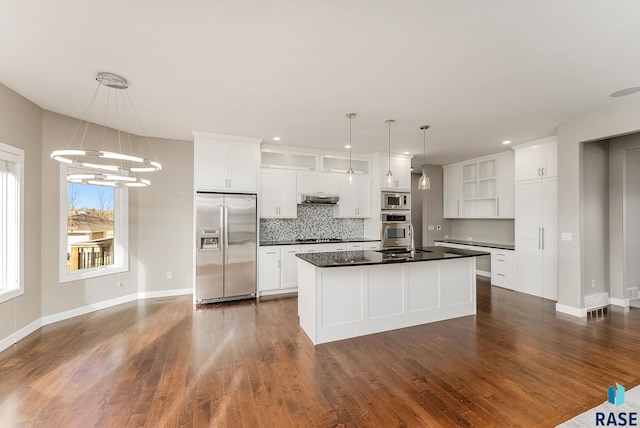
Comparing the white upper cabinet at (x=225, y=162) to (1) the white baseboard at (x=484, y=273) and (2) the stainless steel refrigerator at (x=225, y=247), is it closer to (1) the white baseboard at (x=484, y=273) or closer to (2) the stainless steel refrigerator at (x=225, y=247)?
(2) the stainless steel refrigerator at (x=225, y=247)

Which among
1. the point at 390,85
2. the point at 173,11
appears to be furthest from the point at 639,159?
the point at 173,11

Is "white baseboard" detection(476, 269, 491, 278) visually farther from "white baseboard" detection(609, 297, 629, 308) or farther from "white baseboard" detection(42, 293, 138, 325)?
"white baseboard" detection(42, 293, 138, 325)

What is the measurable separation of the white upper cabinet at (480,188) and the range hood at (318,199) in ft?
10.8

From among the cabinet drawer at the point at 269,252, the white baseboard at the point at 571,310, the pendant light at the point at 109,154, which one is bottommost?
the white baseboard at the point at 571,310

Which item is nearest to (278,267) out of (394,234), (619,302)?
(394,234)

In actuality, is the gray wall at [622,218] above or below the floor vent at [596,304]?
above

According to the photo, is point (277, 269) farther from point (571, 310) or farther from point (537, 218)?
point (537, 218)

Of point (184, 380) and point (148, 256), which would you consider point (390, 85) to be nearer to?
point (184, 380)

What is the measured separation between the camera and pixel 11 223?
10.4ft

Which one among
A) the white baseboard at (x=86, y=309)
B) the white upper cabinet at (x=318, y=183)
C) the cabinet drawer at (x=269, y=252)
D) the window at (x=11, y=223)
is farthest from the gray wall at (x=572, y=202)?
the window at (x=11, y=223)

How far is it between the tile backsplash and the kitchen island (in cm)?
213

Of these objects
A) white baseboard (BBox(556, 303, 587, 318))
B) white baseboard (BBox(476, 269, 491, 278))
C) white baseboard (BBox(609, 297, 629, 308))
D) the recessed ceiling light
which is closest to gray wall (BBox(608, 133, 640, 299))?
white baseboard (BBox(609, 297, 629, 308))

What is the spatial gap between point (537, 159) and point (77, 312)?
25.5 ft

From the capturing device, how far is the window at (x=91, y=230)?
3857 millimetres
